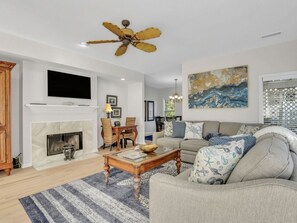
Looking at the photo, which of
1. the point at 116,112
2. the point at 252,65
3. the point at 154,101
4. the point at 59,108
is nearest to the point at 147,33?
the point at 252,65

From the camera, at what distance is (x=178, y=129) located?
4.07 meters

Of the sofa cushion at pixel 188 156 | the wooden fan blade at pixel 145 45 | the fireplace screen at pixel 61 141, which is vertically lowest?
the sofa cushion at pixel 188 156

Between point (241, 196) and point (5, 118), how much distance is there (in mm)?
3777

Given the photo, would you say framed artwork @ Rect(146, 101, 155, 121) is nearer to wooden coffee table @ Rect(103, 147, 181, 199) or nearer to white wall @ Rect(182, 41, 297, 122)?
white wall @ Rect(182, 41, 297, 122)

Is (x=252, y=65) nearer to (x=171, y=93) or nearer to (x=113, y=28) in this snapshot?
(x=113, y=28)

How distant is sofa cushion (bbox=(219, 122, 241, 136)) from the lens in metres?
3.58

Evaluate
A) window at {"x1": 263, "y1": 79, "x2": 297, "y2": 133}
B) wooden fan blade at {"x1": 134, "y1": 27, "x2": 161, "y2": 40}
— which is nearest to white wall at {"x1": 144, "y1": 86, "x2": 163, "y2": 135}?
window at {"x1": 263, "y1": 79, "x2": 297, "y2": 133}

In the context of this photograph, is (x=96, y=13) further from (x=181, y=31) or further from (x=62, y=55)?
(x=62, y=55)

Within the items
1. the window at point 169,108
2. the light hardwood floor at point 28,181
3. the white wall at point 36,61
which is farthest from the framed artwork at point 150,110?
the light hardwood floor at point 28,181

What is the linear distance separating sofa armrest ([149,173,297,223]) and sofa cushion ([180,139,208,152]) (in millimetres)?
2353

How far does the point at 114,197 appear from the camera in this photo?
2.18m

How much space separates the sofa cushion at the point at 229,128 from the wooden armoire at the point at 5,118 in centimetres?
428

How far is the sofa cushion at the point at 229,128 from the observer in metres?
3.58

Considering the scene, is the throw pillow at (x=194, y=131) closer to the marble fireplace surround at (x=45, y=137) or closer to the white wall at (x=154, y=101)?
the marble fireplace surround at (x=45, y=137)
